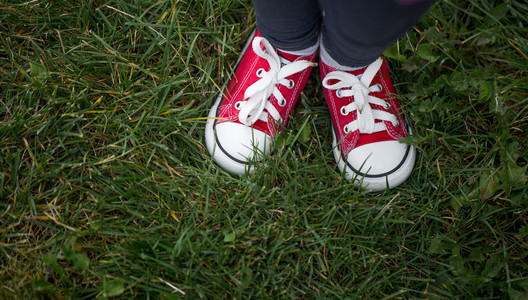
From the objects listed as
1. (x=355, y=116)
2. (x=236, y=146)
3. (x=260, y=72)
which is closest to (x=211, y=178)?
(x=236, y=146)

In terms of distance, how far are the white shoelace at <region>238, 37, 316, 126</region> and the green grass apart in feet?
0.43

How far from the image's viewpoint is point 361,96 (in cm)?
133

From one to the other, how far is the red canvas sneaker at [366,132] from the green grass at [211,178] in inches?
2.7

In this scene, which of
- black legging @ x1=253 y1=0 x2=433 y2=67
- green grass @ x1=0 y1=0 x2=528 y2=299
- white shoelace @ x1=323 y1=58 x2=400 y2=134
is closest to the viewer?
black legging @ x1=253 y1=0 x2=433 y2=67

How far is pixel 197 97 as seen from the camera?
1.46 metres

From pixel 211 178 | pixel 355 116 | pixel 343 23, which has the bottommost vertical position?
pixel 211 178

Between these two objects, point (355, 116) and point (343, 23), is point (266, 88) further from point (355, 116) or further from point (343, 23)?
point (343, 23)

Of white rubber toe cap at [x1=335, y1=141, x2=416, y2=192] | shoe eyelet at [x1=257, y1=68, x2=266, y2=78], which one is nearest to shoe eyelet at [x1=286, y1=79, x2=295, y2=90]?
shoe eyelet at [x1=257, y1=68, x2=266, y2=78]

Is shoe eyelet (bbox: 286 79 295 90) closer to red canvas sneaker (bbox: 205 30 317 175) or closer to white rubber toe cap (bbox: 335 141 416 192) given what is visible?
red canvas sneaker (bbox: 205 30 317 175)

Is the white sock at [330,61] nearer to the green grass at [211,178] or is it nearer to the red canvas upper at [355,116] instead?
the red canvas upper at [355,116]

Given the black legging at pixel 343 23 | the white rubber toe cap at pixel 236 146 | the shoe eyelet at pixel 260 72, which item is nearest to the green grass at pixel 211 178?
the white rubber toe cap at pixel 236 146

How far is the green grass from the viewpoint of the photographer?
3.99ft

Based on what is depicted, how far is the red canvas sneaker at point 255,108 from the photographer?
4.32 ft

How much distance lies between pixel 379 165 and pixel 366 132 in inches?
5.1
